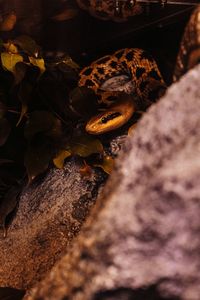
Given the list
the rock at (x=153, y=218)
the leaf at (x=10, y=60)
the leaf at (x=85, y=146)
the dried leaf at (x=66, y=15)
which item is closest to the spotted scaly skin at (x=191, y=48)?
the rock at (x=153, y=218)

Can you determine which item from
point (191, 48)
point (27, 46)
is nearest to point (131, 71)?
point (27, 46)

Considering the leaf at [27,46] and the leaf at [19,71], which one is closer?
the leaf at [19,71]

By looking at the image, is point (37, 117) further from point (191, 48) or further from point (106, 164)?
point (191, 48)

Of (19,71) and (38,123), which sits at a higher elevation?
(19,71)

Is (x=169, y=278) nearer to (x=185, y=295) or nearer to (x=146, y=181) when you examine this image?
(x=185, y=295)

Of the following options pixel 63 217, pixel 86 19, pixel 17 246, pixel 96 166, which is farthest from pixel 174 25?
pixel 17 246

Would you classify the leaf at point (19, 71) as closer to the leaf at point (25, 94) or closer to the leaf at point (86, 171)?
the leaf at point (25, 94)
